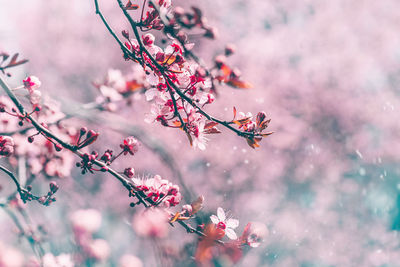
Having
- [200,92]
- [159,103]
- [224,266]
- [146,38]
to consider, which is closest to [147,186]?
[159,103]

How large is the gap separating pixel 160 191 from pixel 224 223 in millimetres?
364

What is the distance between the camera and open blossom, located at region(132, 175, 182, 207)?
113 centimetres

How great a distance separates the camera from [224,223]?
49.9 inches

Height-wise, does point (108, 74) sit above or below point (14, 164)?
above

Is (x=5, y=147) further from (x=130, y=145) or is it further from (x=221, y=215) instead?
(x=221, y=215)

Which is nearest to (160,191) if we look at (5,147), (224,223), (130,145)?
(130,145)

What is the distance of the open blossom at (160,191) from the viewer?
1.13 m

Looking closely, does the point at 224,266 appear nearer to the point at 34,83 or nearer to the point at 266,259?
the point at 34,83

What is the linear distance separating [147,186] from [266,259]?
19.5 ft

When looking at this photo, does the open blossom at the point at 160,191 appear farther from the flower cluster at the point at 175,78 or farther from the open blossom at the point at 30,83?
the open blossom at the point at 30,83

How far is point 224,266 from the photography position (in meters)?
2.26

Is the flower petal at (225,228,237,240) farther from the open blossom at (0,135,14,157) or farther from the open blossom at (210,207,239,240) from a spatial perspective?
the open blossom at (0,135,14,157)

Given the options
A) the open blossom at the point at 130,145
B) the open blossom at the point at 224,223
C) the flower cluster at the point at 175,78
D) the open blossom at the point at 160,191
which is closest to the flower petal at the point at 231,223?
the open blossom at the point at 224,223

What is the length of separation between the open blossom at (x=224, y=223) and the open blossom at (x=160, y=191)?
238 millimetres
